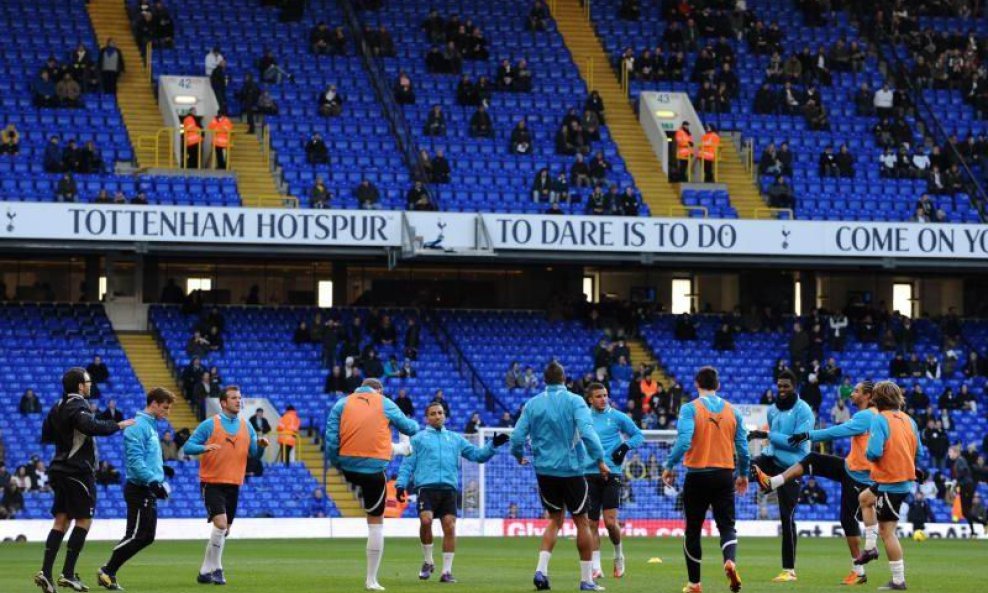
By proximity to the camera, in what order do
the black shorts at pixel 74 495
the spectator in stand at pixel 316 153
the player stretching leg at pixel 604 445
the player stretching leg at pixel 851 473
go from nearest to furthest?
the black shorts at pixel 74 495 → the player stretching leg at pixel 851 473 → the player stretching leg at pixel 604 445 → the spectator in stand at pixel 316 153

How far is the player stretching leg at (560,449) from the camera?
63.1 feet

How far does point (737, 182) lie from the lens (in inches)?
2051

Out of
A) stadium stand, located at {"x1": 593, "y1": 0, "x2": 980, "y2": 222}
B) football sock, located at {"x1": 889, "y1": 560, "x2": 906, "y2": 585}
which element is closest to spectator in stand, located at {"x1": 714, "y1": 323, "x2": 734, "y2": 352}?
stadium stand, located at {"x1": 593, "y1": 0, "x2": 980, "y2": 222}

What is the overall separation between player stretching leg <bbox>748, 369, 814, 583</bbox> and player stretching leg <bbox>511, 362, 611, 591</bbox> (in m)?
2.96

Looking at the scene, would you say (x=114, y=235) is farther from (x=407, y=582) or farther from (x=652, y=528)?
(x=407, y=582)

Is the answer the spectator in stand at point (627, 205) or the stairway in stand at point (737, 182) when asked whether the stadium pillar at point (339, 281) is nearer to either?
the spectator in stand at point (627, 205)

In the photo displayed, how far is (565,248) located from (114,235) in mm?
10429

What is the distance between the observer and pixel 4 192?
45.3 meters

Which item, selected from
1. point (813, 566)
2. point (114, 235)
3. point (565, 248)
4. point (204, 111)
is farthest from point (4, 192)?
point (813, 566)

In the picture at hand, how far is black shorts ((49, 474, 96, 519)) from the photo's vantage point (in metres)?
18.9

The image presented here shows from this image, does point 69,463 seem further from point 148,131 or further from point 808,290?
point 808,290

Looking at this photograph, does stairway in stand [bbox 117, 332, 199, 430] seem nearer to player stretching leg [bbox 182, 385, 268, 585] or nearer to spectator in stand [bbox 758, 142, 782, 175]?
spectator in stand [bbox 758, 142, 782, 175]

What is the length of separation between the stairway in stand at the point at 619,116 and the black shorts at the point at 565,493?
30.5 meters

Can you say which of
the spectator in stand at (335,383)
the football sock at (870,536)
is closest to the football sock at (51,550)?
the football sock at (870,536)
